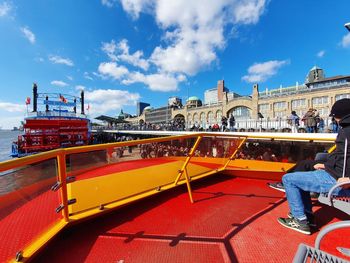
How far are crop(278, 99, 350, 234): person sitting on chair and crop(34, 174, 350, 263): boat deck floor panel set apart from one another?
6.6 inches

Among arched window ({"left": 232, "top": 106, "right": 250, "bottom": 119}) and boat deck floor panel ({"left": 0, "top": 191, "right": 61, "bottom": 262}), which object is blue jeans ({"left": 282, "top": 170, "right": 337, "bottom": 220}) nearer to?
boat deck floor panel ({"left": 0, "top": 191, "right": 61, "bottom": 262})

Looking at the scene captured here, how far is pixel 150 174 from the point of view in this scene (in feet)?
13.0

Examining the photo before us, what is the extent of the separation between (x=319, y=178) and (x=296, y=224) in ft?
2.20

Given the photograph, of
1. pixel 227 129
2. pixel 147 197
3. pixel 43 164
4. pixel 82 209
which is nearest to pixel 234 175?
pixel 147 197

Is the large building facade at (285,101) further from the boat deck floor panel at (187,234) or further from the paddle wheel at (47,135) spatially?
the boat deck floor panel at (187,234)

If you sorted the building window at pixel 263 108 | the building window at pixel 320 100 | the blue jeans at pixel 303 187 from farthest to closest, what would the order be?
the building window at pixel 263 108, the building window at pixel 320 100, the blue jeans at pixel 303 187

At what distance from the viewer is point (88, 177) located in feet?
10.1

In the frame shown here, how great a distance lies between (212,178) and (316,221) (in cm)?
242

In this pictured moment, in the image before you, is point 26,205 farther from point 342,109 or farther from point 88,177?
point 342,109

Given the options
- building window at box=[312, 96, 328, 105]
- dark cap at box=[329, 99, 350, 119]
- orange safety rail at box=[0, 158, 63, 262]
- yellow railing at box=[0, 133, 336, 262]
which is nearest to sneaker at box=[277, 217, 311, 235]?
dark cap at box=[329, 99, 350, 119]

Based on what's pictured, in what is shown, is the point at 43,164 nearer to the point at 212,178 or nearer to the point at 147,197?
the point at 147,197

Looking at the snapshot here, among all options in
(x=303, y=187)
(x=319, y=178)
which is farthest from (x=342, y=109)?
(x=303, y=187)

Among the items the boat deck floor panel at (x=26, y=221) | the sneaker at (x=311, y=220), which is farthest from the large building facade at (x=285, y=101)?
the boat deck floor panel at (x=26, y=221)

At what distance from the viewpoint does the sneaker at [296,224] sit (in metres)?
2.50
